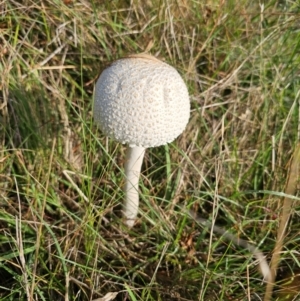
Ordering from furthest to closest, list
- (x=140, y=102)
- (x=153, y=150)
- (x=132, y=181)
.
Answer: (x=153, y=150) → (x=132, y=181) → (x=140, y=102)

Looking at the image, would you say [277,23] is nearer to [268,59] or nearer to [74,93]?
[268,59]

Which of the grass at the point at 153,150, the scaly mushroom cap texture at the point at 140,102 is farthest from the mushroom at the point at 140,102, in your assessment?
the grass at the point at 153,150

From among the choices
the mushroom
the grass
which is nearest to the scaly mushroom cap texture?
the mushroom

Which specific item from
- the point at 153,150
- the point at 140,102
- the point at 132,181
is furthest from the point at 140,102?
the point at 153,150

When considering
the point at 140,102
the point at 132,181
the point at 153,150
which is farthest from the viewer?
the point at 153,150

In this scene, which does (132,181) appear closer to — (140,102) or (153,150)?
(153,150)

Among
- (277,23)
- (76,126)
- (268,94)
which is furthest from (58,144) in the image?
(277,23)

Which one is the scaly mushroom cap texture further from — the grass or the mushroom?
the grass
